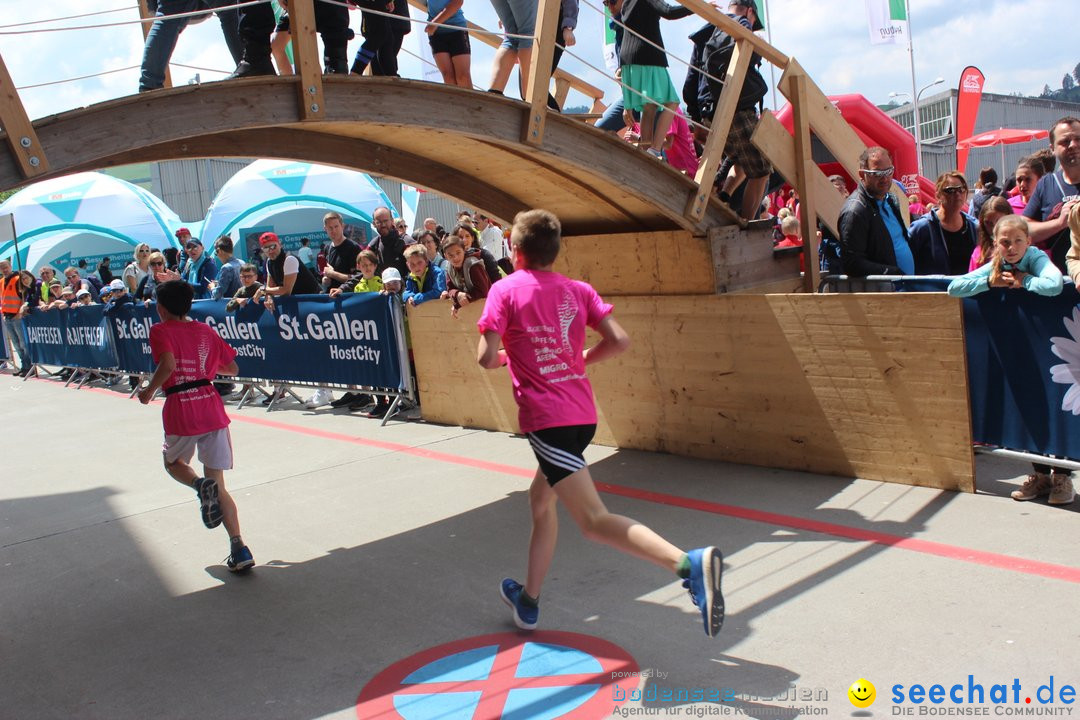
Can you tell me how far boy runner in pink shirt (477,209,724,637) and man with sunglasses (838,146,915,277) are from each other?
3.33m

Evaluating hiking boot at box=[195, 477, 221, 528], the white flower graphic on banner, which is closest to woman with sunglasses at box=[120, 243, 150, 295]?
hiking boot at box=[195, 477, 221, 528]

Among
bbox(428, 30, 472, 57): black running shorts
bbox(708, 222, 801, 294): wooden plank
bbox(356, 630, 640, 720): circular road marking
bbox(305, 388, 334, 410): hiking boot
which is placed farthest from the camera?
bbox(305, 388, 334, 410): hiking boot

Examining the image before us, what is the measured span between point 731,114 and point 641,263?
1379 mm

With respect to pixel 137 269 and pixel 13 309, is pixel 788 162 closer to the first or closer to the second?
pixel 137 269

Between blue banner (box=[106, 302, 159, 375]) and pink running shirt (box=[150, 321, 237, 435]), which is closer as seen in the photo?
pink running shirt (box=[150, 321, 237, 435])

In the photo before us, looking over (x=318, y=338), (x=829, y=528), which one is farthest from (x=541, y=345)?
(x=318, y=338)

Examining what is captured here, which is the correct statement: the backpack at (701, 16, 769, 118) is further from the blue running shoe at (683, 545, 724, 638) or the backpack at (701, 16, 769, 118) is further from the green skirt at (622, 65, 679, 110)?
the blue running shoe at (683, 545, 724, 638)

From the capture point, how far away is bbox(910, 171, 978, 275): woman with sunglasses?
6933 mm

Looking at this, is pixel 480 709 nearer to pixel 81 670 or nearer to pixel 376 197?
pixel 81 670

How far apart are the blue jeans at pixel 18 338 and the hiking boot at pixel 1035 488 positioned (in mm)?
18323

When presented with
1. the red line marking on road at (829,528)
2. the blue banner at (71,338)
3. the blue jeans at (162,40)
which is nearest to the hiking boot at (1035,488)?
the red line marking on road at (829,528)

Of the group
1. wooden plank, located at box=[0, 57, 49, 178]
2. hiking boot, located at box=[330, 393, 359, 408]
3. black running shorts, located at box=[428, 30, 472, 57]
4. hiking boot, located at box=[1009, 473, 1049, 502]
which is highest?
black running shorts, located at box=[428, 30, 472, 57]

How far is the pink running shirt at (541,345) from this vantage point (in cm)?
405

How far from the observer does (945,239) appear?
702cm
